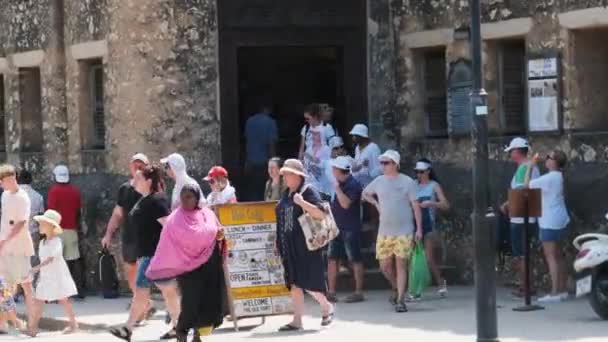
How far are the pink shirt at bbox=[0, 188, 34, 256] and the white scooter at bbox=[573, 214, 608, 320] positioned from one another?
6267 mm

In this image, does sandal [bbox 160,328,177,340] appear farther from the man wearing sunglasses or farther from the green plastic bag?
the man wearing sunglasses

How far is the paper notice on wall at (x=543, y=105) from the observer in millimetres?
20344

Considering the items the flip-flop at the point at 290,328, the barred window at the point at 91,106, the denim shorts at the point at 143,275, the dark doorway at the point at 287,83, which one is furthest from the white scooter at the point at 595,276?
the barred window at the point at 91,106

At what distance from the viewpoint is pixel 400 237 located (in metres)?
19.2

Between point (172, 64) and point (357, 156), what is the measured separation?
9.72 ft

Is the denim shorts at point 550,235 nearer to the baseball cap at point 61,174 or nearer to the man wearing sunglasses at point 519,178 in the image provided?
the man wearing sunglasses at point 519,178

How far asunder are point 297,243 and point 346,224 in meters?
2.49

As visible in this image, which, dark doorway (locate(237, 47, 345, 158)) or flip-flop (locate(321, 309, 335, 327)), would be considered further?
dark doorway (locate(237, 47, 345, 158))

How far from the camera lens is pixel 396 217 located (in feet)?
63.1

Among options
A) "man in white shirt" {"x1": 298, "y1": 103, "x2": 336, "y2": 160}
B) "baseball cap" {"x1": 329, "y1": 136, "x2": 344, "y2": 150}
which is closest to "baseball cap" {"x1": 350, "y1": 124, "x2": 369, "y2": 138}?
"baseball cap" {"x1": 329, "y1": 136, "x2": 344, "y2": 150}

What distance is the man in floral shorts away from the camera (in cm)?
1912

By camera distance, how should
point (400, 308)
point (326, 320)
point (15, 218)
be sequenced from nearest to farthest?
point (326, 320), point (400, 308), point (15, 218)

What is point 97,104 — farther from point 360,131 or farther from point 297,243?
point 297,243

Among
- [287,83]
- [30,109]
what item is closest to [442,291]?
[287,83]
